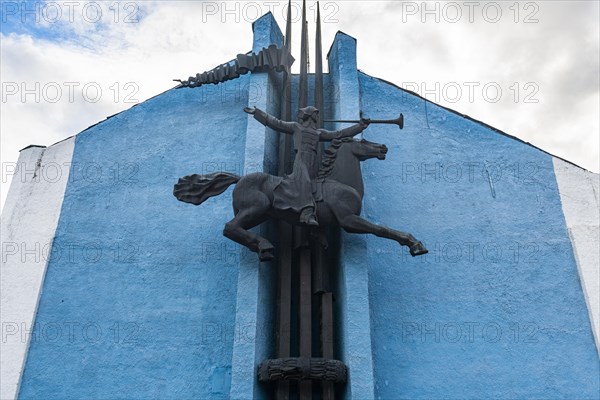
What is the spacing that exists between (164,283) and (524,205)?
4.20 meters

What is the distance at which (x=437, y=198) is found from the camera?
26.8 ft

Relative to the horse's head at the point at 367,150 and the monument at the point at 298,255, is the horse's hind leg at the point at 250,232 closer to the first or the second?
the monument at the point at 298,255

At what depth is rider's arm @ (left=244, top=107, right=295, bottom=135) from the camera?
278 inches

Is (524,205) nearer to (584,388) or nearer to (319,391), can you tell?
(584,388)

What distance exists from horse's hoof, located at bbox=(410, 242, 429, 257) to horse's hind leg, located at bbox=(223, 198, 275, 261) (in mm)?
1351

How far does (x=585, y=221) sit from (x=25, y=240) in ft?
Answer: 20.9

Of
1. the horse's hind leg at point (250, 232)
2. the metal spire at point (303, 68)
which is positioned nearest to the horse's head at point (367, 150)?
the metal spire at point (303, 68)

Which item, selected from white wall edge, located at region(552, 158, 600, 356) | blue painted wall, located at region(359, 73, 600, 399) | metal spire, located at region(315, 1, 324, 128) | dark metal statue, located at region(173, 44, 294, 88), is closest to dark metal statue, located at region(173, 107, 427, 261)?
metal spire, located at region(315, 1, 324, 128)

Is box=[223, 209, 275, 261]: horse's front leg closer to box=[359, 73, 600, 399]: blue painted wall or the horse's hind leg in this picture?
the horse's hind leg

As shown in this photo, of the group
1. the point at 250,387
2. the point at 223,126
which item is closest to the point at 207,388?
the point at 250,387

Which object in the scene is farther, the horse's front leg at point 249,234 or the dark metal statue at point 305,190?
the dark metal statue at point 305,190

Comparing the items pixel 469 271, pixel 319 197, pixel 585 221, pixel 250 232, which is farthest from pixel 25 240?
pixel 585 221

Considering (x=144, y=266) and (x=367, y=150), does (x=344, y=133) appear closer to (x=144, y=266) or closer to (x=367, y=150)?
(x=367, y=150)

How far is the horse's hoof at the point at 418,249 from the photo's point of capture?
22.0 feet
